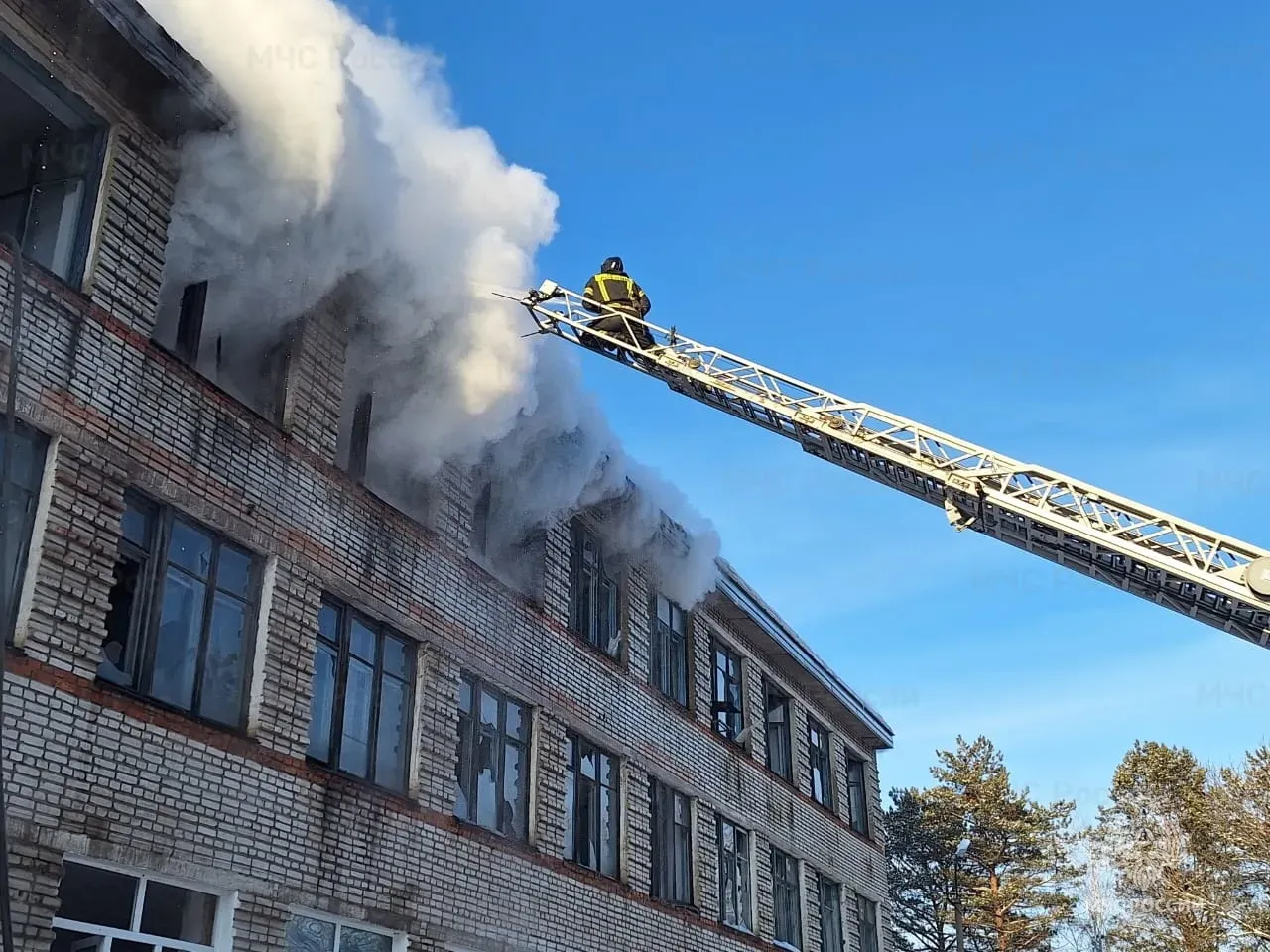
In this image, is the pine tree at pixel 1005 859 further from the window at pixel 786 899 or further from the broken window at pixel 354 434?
the broken window at pixel 354 434

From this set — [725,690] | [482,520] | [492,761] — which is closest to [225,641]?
[492,761]

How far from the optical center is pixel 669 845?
53.6ft

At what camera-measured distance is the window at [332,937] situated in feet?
31.4

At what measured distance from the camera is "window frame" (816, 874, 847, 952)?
851 inches

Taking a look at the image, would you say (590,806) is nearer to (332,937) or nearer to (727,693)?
(332,937)

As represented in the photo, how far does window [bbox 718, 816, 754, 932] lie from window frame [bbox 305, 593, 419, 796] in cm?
772

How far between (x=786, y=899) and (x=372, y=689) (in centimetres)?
1162

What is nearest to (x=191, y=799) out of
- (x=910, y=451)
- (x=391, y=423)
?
(x=391, y=423)

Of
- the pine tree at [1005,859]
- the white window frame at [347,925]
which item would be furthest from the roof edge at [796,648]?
the pine tree at [1005,859]

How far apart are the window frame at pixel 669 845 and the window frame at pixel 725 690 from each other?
2.10 meters

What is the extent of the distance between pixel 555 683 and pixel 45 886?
7.10 metres

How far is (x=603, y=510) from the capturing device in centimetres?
1598

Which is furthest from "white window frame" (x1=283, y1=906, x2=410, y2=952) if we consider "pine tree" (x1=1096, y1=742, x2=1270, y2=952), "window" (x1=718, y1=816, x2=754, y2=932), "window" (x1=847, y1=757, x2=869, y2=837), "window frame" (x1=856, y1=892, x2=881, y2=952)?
"pine tree" (x1=1096, y1=742, x2=1270, y2=952)

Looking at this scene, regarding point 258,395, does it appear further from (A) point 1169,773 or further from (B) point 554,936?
(A) point 1169,773
